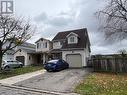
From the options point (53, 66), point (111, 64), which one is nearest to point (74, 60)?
point (53, 66)

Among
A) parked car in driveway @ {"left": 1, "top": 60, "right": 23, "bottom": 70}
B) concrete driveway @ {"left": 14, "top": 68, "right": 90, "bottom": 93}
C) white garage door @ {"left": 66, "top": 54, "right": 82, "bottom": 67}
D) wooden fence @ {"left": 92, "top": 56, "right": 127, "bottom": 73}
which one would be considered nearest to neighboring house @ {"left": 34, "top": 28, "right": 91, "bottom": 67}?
white garage door @ {"left": 66, "top": 54, "right": 82, "bottom": 67}

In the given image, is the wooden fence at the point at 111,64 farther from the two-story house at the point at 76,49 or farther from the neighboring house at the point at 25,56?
the neighboring house at the point at 25,56

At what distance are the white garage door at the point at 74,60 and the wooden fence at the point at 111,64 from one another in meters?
6.65

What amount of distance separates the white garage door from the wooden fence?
21.8 ft

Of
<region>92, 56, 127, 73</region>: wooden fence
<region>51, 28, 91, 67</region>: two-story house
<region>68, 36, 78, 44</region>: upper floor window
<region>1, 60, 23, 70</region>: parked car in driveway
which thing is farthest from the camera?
<region>1, 60, 23, 70</region>: parked car in driveway

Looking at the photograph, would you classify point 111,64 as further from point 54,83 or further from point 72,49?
point 54,83

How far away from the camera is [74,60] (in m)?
33.3

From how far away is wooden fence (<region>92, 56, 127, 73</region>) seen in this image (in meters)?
24.5

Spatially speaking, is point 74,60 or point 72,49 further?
point 72,49

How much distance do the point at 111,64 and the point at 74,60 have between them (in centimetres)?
897

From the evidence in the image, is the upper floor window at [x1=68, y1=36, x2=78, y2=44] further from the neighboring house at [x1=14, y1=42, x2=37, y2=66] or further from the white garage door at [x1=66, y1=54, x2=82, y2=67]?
the neighboring house at [x1=14, y1=42, x2=37, y2=66]

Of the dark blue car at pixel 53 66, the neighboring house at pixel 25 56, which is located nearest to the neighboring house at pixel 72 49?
the neighboring house at pixel 25 56

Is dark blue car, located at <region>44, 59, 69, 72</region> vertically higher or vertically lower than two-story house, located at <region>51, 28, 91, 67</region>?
lower

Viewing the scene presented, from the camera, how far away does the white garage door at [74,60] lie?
108 ft
